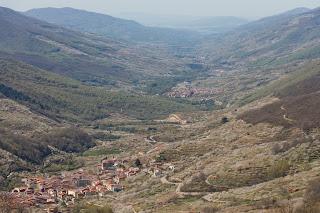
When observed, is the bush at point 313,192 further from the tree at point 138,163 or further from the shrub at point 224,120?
the shrub at point 224,120

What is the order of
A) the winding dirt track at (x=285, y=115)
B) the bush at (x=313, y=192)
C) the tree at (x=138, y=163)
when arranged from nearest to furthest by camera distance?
the bush at (x=313, y=192)
the tree at (x=138, y=163)
the winding dirt track at (x=285, y=115)

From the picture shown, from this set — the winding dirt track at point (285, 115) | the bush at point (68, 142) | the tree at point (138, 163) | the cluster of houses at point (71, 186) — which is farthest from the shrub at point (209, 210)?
the bush at point (68, 142)

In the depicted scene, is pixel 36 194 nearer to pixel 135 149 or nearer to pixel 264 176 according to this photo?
pixel 264 176

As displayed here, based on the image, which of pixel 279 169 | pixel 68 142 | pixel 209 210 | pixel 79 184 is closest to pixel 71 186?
pixel 79 184

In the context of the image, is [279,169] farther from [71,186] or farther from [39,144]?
[39,144]

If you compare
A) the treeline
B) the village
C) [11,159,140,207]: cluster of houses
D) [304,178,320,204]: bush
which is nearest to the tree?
the village

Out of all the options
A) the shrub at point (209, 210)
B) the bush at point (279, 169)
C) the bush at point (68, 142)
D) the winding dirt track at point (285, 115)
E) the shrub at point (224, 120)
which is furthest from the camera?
the bush at point (68, 142)

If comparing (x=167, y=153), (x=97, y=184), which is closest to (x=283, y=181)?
(x=97, y=184)

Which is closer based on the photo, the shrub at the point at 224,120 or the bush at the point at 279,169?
the bush at the point at 279,169
